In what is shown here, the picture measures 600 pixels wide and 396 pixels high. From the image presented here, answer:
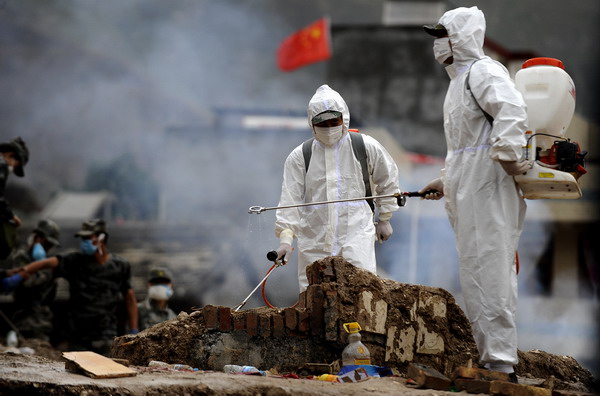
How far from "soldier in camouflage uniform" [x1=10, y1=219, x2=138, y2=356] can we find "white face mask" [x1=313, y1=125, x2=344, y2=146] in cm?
452

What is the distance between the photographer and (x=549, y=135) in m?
6.71

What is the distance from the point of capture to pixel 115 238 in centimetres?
1847

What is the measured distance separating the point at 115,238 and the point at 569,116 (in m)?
12.7

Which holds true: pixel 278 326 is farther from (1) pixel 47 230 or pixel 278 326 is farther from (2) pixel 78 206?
(2) pixel 78 206

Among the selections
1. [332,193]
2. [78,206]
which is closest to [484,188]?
[332,193]

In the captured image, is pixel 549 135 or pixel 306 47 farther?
pixel 306 47

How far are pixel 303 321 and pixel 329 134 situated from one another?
5.19 feet

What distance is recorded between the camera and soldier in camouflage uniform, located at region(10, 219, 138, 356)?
11.6 metres

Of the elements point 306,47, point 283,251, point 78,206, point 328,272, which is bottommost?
point 328,272

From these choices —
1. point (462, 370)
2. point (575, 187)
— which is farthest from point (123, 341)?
point (575, 187)

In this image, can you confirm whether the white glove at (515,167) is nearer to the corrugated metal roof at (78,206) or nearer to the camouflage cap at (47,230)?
the camouflage cap at (47,230)

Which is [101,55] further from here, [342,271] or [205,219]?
[342,271]

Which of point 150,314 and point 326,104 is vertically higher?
point 326,104

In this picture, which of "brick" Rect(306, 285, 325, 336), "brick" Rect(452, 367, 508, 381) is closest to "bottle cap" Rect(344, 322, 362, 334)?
"brick" Rect(306, 285, 325, 336)
